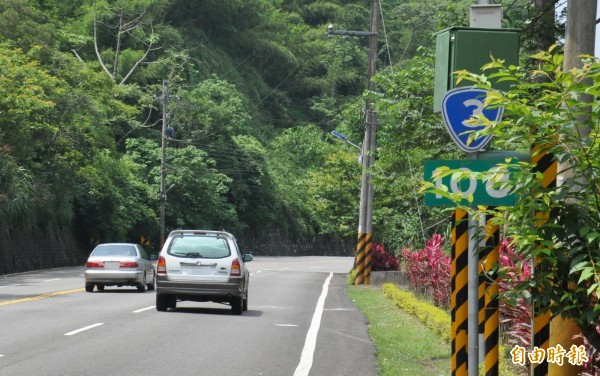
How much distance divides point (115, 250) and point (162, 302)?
7448 mm

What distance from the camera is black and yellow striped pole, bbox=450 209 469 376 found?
8758mm

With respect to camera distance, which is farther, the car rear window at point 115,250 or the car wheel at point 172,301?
the car rear window at point 115,250

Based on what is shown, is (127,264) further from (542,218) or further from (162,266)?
(542,218)

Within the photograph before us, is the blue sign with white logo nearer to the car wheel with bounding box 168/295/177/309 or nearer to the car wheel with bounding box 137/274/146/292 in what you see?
the car wheel with bounding box 168/295/177/309

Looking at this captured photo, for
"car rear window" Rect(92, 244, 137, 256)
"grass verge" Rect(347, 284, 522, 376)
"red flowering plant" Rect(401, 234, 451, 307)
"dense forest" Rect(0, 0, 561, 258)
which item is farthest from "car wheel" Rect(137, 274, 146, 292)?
"dense forest" Rect(0, 0, 561, 258)

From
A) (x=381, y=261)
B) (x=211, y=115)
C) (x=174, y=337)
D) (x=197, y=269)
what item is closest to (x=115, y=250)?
(x=197, y=269)

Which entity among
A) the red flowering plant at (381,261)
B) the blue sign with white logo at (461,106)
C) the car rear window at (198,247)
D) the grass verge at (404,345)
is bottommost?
the grass verge at (404,345)

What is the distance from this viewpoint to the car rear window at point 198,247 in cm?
2203

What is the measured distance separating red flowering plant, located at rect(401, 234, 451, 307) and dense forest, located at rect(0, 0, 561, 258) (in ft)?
3.21

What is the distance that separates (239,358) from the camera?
14.5 metres

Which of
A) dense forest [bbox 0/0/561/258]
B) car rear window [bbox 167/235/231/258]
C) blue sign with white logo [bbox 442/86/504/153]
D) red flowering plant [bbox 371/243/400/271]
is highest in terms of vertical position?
dense forest [bbox 0/0/561/258]

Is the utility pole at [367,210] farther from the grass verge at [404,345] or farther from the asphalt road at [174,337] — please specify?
the grass verge at [404,345]

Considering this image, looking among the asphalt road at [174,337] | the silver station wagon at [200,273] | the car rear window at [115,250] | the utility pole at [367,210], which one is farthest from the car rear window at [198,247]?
the utility pole at [367,210]

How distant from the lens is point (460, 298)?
29.3 ft
